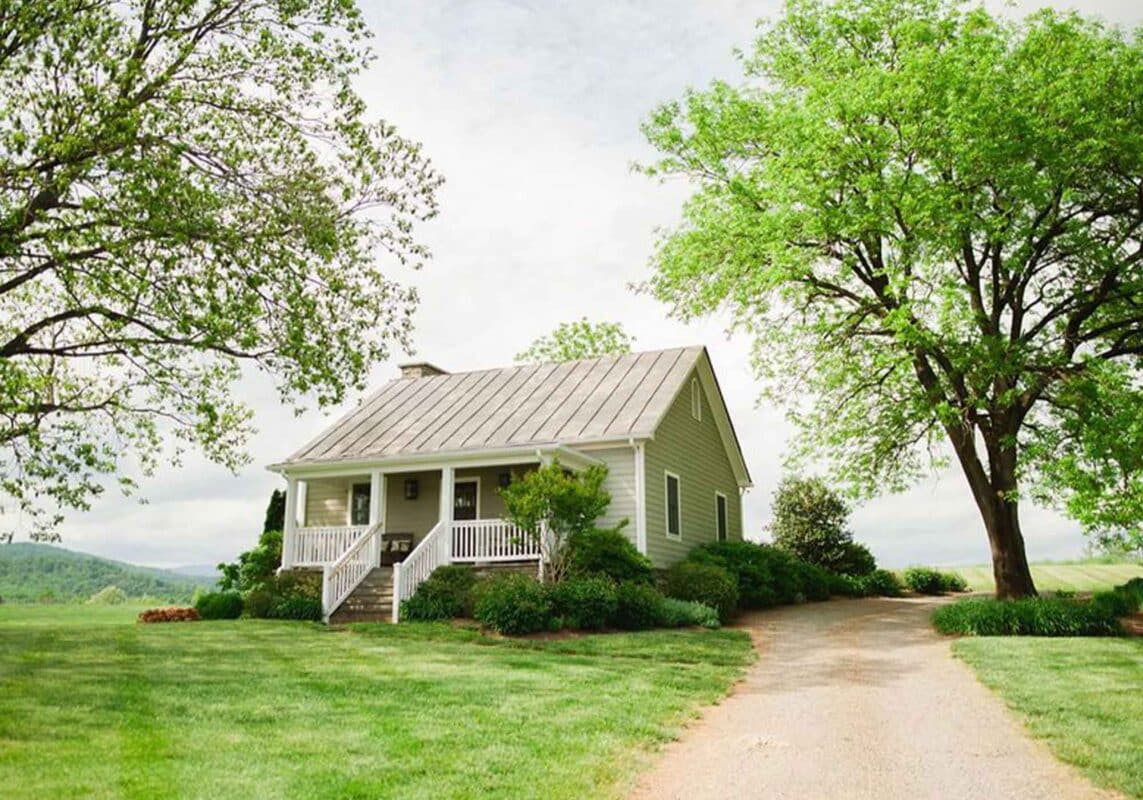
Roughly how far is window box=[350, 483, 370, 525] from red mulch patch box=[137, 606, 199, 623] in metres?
4.72

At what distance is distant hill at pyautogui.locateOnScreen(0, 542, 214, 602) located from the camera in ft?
98.4

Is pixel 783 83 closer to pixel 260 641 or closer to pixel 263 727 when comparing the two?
pixel 260 641

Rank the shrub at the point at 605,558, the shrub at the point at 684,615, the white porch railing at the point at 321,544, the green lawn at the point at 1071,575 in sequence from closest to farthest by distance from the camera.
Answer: the shrub at the point at 684,615
the shrub at the point at 605,558
the white porch railing at the point at 321,544
the green lawn at the point at 1071,575

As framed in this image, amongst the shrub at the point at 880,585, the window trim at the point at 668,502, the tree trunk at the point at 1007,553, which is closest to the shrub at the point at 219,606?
the window trim at the point at 668,502

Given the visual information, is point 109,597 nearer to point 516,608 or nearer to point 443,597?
point 443,597

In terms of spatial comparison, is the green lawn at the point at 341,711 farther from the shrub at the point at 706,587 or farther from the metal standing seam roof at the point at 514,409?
the metal standing seam roof at the point at 514,409

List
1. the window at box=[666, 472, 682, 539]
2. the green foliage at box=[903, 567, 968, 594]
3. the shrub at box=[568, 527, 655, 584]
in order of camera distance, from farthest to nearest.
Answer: the green foliage at box=[903, 567, 968, 594]
the window at box=[666, 472, 682, 539]
the shrub at box=[568, 527, 655, 584]

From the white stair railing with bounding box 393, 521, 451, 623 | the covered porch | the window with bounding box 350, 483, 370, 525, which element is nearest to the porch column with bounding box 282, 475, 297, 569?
the covered porch

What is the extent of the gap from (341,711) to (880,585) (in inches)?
860

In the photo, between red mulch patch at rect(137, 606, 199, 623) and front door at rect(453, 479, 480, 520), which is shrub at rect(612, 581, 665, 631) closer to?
front door at rect(453, 479, 480, 520)

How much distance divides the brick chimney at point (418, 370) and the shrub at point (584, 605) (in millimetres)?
13241

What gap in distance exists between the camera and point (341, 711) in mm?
8719

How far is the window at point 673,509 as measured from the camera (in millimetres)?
21156

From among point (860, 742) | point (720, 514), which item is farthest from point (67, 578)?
point (860, 742)
